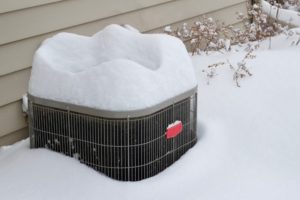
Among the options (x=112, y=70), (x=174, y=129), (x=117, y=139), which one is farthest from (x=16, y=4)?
(x=174, y=129)

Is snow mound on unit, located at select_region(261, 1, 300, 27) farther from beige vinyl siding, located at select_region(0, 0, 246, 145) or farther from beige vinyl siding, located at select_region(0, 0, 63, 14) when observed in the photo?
beige vinyl siding, located at select_region(0, 0, 63, 14)

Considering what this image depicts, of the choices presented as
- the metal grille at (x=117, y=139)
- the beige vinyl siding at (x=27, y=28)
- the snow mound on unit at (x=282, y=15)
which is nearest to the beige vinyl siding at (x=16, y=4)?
the beige vinyl siding at (x=27, y=28)

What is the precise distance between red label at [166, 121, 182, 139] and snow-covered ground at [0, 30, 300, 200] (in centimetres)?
18

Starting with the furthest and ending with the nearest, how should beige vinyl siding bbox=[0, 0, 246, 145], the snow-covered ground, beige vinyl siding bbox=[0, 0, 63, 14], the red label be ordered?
beige vinyl siding bbox=[0, 0, 246, 145] → beige vinyl siding bbox=[0, 0, 63, 14] → the red label → the snow-covered ground

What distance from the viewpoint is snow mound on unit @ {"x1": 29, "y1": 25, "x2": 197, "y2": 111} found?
10.7ft

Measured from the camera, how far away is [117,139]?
325cm

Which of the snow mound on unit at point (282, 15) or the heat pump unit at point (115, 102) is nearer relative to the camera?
the heat pump unit at point (115, 102)

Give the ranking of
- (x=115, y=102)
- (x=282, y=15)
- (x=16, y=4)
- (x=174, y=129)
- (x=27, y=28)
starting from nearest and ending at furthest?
(x=115, y=102), (x=174, y=129), (x=16, y=4), (x=27, y=28), (x=282, y=15)

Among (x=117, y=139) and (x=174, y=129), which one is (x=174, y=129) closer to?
(x=174, y=129)

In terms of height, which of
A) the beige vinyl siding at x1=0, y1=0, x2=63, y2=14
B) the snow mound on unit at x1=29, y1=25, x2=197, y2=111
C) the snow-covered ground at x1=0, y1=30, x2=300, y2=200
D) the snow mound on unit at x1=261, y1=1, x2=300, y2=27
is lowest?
the snow mound on unit at x1=261, y1=1, x2=300, y2=27

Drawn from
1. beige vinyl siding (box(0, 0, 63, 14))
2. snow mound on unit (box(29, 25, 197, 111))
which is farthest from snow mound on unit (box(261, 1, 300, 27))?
beige vinyl siding (box(0, 0, 63, 14))

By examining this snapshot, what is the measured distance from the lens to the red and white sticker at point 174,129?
11.2 ft

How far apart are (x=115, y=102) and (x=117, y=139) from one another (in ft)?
0.77

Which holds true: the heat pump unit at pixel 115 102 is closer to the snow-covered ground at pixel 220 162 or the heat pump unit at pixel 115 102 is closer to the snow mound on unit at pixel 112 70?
the snow mound on unit at pixel 112 70
